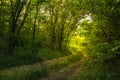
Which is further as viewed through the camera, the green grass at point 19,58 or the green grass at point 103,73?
the green grass at point 19,58

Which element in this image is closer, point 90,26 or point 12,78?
point 12,78

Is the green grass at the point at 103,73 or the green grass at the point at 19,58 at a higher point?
the green grass at the point at 103,73

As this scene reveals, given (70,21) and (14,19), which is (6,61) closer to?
(14,19)

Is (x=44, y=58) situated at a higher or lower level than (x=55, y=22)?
lower

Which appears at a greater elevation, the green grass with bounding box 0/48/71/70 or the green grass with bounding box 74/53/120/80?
the green grass with bounding box 74/53/120/80

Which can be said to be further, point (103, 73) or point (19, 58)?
point (19, 58)

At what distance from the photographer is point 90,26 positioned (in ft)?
66.2

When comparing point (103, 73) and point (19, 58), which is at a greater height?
point (103, 73)

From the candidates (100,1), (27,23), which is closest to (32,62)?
(27,23)

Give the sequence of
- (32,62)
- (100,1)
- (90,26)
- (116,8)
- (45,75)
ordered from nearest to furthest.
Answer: (116,8), (100,1), (45,75), (90,26), (32,62)

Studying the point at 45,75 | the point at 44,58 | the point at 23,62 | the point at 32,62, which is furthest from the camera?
the point at 44,58

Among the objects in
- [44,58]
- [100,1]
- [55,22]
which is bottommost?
[44,58]

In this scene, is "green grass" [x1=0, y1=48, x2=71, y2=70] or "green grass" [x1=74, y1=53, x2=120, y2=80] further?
"green grass" [x1=0, y1=48, x2=71, y2=70]

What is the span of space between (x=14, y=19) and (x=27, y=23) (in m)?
4.41
